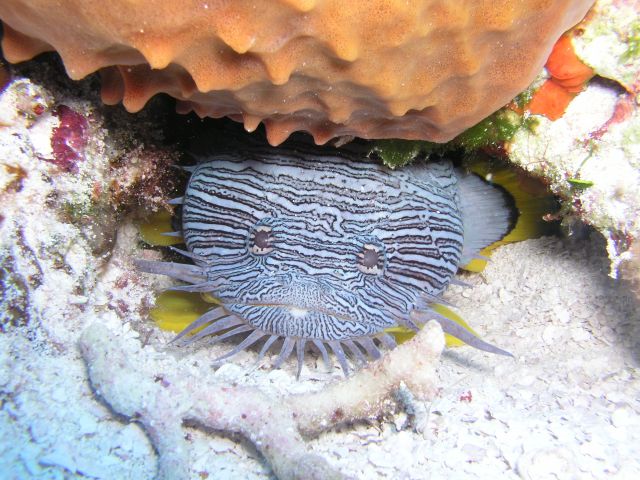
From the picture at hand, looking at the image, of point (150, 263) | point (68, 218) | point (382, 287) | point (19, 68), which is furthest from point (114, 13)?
point (382, 287)

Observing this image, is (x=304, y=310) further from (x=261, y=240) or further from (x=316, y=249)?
(x=261, y=240)

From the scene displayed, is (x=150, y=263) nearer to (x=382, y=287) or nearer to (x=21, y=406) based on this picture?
(x=21, y=406)

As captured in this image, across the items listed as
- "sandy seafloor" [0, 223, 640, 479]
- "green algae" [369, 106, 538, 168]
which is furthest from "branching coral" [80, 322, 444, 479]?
"green algae" [369, 106, 538, 168]

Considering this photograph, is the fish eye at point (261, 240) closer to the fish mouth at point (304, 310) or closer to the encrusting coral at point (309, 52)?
the fish mouth at point (304, 310)

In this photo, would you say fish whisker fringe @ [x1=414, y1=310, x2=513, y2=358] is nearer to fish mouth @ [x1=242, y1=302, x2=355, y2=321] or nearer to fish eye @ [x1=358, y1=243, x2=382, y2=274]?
fish eye @ [x1=358, y1=243, x2=382, y2=274]

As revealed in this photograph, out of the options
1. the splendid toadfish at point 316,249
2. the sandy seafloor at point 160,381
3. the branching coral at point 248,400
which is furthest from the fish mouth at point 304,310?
the sandy seafloor at point 160,381

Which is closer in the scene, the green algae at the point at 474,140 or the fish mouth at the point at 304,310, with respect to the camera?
the fish mouth at the point at 304,310
